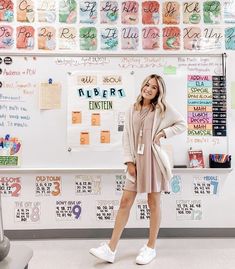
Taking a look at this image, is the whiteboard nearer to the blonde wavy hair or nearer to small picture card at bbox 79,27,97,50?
small picture card at bbox 79,27,97,50

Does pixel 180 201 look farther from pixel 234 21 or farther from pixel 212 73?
pixel 234 21

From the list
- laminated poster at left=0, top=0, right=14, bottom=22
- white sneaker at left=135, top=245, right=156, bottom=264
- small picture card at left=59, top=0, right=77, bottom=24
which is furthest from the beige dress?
laminated poster at left=0, top=0, right=14, bottom=22

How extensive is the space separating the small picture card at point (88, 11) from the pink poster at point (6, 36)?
61 cm

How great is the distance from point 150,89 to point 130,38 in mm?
693

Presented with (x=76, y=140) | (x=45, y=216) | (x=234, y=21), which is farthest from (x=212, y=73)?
(x=45, y=216)

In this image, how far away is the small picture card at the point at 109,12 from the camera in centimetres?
271

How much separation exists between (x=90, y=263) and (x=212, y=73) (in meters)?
1.83

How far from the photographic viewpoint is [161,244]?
2570 millimetres

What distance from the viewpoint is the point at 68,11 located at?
2697 mm

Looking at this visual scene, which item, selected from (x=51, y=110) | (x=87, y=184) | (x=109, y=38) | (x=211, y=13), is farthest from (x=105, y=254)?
(x=211, y=13)

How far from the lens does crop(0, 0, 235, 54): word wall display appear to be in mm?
2676

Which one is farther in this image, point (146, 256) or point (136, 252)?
point (136, 252)

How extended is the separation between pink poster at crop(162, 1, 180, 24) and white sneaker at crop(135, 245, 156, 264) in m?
1.87

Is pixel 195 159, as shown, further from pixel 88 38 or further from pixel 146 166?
pixel 88 38
